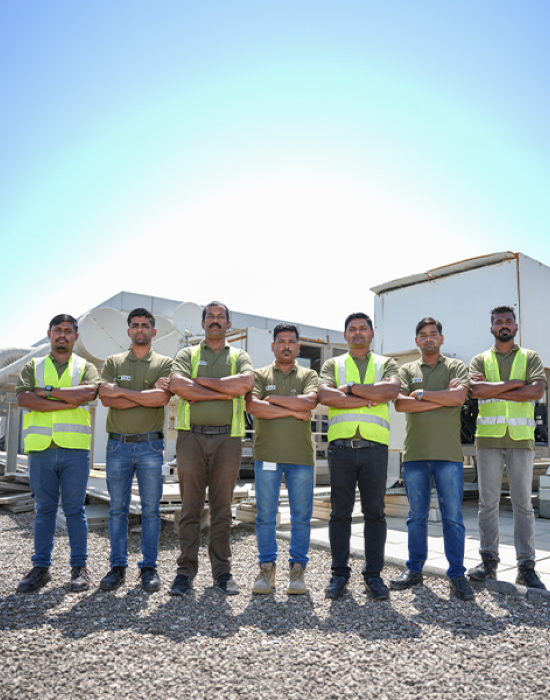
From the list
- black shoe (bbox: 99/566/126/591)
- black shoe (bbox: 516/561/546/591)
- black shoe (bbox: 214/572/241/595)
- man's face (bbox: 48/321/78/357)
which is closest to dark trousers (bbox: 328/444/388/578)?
black shoe (bbox: 214/572/241/595)

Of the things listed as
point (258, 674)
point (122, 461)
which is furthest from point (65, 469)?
point (258, 674)

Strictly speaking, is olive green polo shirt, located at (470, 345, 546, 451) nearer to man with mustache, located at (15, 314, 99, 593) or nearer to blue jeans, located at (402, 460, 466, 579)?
blue jeans, located at (402, 460, 466, 579)

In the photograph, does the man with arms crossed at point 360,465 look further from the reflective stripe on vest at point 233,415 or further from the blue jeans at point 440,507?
the reflective stripe on vest at point 233,415

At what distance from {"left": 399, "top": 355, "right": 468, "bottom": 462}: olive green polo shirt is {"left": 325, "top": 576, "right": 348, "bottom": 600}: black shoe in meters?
1.04

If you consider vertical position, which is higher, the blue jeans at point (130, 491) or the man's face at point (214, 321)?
the man's face at point (214, 321)

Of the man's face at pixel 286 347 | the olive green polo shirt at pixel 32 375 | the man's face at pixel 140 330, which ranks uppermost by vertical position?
the man's face at pixel 140 330

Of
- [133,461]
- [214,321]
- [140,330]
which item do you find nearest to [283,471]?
[133,461]

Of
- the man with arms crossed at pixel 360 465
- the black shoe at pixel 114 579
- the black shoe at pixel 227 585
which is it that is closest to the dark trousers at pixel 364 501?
the man with arms crossed at pixel 360 465

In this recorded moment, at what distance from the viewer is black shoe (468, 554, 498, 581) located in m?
→ 4.12

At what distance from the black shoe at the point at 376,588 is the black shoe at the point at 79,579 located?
2.07 m

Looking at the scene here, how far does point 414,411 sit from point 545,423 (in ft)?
15.8

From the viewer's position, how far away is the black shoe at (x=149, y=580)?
12.8 ft

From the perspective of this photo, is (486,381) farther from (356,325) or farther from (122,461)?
(122,461)

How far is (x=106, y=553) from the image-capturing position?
17.2 feet
